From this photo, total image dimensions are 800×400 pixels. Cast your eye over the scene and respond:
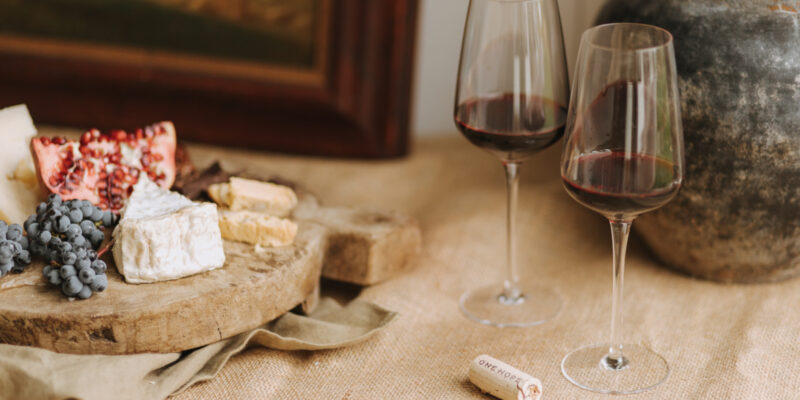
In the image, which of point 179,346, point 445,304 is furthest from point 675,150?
point 179,346

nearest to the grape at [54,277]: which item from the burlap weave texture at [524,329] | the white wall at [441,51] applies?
the burlap weave texture at [524,329]

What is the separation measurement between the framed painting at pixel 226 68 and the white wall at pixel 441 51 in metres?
0.13

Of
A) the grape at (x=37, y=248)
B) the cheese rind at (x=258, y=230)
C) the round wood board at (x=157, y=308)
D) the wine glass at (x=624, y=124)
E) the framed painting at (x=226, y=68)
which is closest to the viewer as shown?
the wine glass at (x=624, y=124)

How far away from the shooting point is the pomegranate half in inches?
54.8

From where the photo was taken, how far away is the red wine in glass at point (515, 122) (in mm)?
1343

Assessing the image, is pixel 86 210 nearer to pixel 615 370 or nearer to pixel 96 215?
pixel 96 215

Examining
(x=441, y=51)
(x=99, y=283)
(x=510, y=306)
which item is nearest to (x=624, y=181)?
(x=510, y=306)

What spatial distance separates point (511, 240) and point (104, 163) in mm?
706

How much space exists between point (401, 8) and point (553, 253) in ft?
2.07

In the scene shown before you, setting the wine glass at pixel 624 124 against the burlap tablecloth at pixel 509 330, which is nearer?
the wine glass at pixel 624 124

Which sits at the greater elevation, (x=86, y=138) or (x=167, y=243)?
(x=86, y=138)

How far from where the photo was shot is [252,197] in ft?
4.93

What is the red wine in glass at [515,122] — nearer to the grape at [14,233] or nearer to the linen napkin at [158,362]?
the linen napkin at [158,362]

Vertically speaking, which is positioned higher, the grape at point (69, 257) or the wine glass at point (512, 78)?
the wine glass at point (512, 78)
